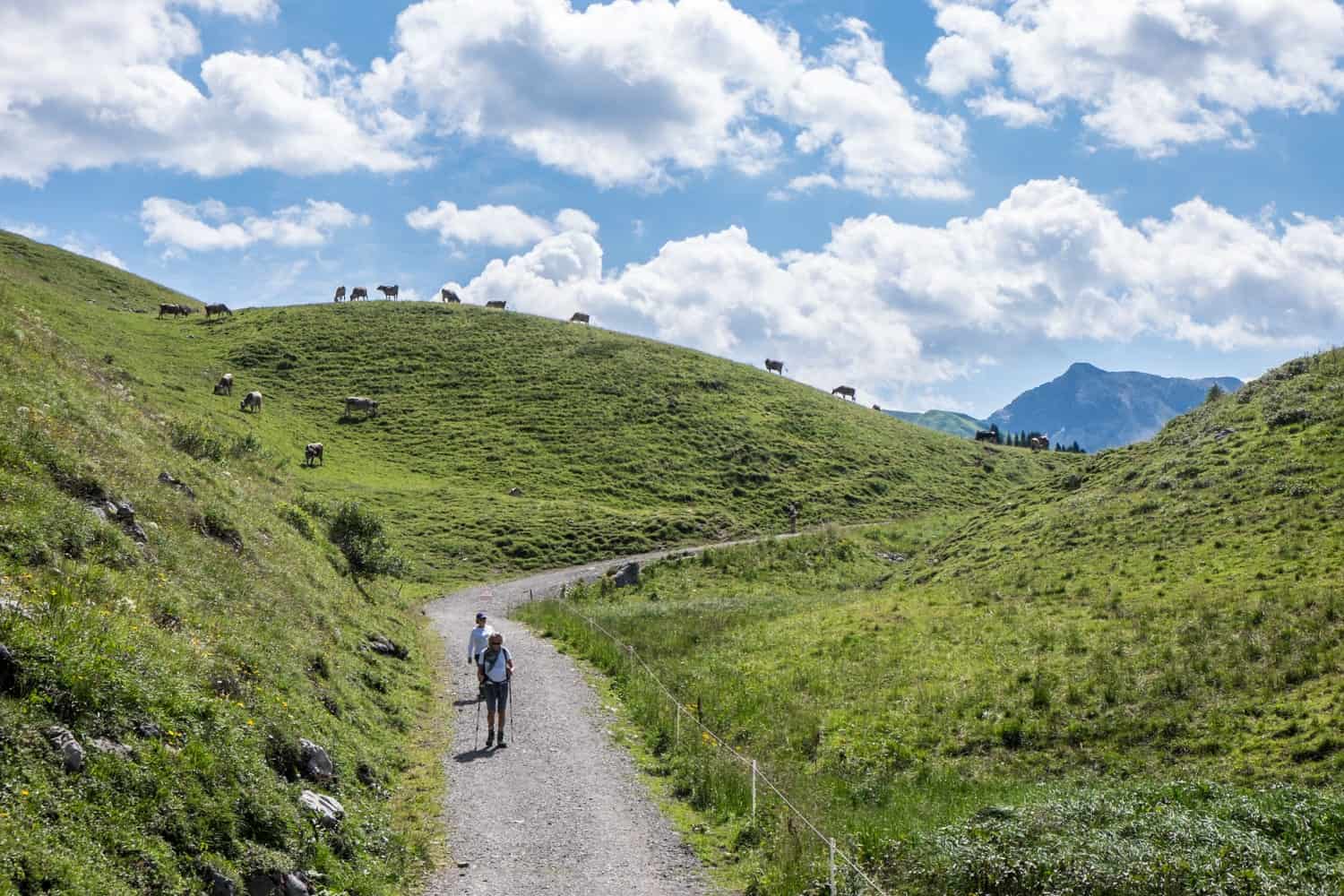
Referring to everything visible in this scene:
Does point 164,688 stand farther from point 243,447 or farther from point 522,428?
point 522,428

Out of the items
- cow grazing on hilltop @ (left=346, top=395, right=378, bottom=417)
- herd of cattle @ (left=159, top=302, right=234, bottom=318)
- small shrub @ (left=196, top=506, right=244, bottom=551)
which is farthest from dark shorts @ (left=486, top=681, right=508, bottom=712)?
herd of cattle @ (left=159, top=302, right=234, bottom=318)

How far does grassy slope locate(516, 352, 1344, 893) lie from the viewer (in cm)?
1140

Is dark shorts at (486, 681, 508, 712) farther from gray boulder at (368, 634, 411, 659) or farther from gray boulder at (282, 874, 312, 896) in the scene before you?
gray boulder at (282, 874, 312, 896)

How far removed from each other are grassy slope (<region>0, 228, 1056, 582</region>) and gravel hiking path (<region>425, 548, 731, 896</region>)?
30873 mm

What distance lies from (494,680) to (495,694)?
42 centimetres

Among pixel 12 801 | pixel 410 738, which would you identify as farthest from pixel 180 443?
pixel 12 801

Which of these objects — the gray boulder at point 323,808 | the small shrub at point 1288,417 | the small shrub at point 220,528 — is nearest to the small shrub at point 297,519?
the small shrub at point 220,528

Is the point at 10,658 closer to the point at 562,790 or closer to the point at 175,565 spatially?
the point at 175,565

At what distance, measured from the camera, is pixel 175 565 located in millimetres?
15922

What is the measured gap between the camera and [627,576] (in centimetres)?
4825

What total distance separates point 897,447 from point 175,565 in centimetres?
8902

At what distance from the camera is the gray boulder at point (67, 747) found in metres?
8.93

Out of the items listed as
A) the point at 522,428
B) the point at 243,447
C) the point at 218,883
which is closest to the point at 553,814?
the point at 218,883

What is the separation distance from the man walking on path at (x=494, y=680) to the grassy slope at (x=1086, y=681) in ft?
12.6
